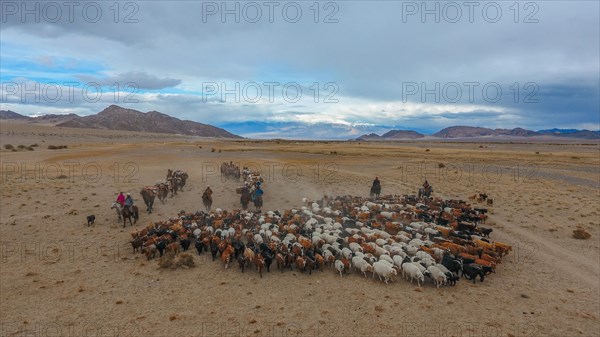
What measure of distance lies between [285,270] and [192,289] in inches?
120

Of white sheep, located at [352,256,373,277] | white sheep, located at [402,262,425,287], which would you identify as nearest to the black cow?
white sheep, located at [402,262,425,287]

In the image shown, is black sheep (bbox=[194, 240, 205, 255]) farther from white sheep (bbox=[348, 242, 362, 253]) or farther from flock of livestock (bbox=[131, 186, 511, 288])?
white sheep (bbox=[348, 242, 362, 253])

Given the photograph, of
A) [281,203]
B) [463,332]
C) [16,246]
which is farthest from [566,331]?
[16,246]

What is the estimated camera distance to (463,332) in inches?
345

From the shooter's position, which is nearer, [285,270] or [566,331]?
[566,331]

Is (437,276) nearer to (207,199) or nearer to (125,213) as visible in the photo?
(207,199)

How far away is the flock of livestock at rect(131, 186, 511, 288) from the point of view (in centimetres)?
1163

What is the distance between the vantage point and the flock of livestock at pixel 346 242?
1163 centimetres

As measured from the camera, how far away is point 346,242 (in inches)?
537

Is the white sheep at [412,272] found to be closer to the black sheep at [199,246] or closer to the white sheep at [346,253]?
the white sheep at [346,253]

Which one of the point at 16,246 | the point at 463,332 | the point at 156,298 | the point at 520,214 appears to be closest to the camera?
the point at 463,332

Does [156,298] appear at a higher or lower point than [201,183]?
lower

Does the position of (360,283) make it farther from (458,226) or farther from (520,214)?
(520,214)

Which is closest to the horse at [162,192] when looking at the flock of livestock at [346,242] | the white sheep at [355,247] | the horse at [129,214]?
the horse at [129,214]
